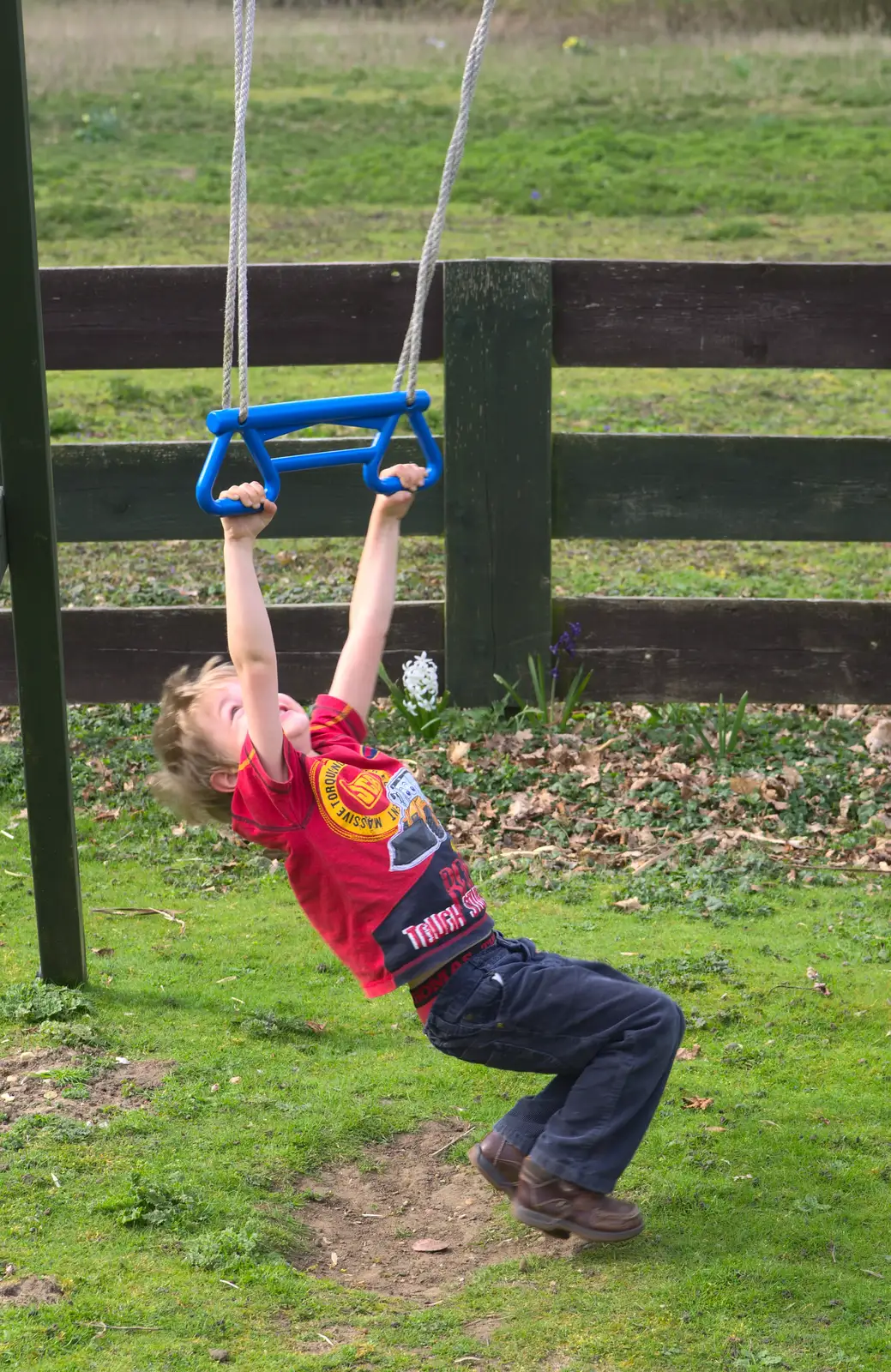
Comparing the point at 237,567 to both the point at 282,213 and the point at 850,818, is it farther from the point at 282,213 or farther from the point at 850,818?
the point at 282,213

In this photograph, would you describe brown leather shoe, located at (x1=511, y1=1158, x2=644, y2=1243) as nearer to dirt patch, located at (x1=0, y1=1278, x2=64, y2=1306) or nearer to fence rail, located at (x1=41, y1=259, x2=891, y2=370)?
dirt patch, located at (x1=0, y1=1278, x2=64, y2=1306)

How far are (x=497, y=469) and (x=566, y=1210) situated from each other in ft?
11.1

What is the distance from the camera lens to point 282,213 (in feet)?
55.3

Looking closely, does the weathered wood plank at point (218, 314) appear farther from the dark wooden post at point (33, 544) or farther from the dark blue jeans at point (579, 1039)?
the dark blue jeans at point (579, 1039)

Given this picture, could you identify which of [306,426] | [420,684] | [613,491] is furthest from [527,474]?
[306,426]

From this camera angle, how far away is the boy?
112 inches

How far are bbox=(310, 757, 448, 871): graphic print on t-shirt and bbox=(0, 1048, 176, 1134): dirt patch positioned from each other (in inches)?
40.3

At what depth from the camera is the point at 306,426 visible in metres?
2.92

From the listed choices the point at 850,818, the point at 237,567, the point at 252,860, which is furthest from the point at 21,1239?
the point at 850,818

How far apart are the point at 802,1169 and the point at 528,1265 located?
0.71 meters

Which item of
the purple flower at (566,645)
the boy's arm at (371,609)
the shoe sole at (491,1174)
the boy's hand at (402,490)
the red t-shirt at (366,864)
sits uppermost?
the boy's hand at (402,490)

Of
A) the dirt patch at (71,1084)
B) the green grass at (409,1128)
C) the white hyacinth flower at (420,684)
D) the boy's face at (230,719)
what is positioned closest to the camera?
the green grass at (409,1128)

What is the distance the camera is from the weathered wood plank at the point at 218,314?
5668 mm

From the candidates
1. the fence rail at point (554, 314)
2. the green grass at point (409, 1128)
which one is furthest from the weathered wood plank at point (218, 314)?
the green grass at point (409, 1128)
